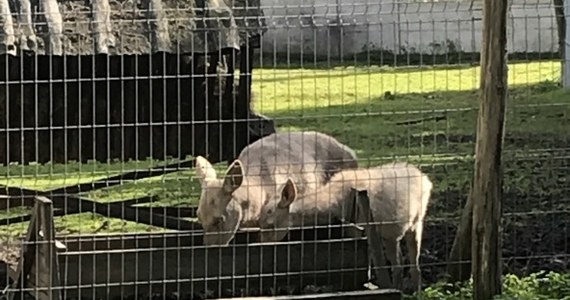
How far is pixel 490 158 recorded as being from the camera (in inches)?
313

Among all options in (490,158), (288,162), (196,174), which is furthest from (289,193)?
(490,158)

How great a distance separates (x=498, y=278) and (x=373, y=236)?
2.81ft

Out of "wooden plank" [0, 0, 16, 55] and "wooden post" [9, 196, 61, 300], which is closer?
"wooden post" [9, 196, 61, 300]

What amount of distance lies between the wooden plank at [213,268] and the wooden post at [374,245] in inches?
2.9

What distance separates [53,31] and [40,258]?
1930 millimetres

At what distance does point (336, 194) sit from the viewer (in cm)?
909

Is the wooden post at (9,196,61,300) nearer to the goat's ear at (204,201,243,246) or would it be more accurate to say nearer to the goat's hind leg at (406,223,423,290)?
the goat's ear at (204,201,243,246)

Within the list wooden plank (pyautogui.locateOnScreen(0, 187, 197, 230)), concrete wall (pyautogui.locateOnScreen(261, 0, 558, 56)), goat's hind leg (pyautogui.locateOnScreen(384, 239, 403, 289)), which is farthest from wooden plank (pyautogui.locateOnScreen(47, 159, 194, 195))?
goat's hind leg (pyautogui.locateOnScreen(384, 239, 403, 289))

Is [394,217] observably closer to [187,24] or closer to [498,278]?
[498,278]

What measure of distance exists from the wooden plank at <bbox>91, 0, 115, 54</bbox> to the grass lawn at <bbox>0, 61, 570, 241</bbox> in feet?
4.33

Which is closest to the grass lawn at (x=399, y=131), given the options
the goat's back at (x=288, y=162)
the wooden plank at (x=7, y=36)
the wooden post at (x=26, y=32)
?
the goat's back at (x=288, y=162)

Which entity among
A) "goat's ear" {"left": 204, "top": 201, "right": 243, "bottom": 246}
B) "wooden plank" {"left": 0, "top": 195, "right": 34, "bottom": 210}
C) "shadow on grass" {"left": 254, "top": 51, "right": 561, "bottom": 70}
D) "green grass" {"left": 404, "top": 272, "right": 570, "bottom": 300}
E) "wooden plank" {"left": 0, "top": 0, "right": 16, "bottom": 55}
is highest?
"wooden plank" {"left": 0, "top": 0, "right": 16, "bottom": 55}

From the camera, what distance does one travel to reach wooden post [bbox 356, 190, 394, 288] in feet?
26.9

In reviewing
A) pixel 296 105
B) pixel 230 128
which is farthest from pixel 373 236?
pixel 296 105
